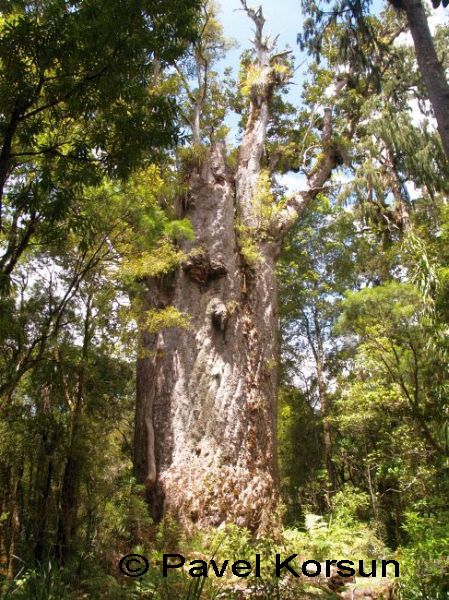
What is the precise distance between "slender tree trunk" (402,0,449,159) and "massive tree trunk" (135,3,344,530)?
473 cm

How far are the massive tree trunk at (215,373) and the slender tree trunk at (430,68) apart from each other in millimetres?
4730

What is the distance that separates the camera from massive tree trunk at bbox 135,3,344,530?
7652mm

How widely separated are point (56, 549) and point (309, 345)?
12.6 metres

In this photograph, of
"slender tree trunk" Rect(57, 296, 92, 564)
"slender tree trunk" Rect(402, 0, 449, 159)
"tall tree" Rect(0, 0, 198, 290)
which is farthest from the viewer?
"slender tree trunk" Rect(57, 296, 92, 564)

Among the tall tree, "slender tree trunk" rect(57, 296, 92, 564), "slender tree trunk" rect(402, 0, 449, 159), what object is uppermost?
"slender tree trunk" rect(402, 0, 449, 159)

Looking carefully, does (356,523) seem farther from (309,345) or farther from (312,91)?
(312,91)

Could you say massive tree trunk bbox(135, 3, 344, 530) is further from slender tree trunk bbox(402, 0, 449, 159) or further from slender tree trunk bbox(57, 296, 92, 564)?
slender tree trunk bbox(402, 0, 449, 159)

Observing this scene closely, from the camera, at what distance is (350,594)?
586 centimetres

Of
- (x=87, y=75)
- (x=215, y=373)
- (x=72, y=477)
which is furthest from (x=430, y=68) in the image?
(x=72, y=477)

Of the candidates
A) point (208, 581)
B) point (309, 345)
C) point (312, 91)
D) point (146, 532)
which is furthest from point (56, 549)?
point (312, 91)

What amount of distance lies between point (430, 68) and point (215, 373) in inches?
221

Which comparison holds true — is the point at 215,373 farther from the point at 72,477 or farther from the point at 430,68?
the point at 430,68

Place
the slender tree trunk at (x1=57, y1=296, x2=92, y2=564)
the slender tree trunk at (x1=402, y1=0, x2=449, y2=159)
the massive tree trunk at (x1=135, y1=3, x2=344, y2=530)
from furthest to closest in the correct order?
1. the massive tree trunk at (x1=135, y1=3, x2=344, y2=530)
2. the slender tree trunk at (x1=57, y1=296, x2=92, y2=564)
3. the slender tree trunk at (x1=402, y1=0, x2=449, y2=159)

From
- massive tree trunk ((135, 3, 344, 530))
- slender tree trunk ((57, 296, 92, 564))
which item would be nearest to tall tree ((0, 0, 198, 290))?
slender tree trunk ((57, 296, 92, 564))
